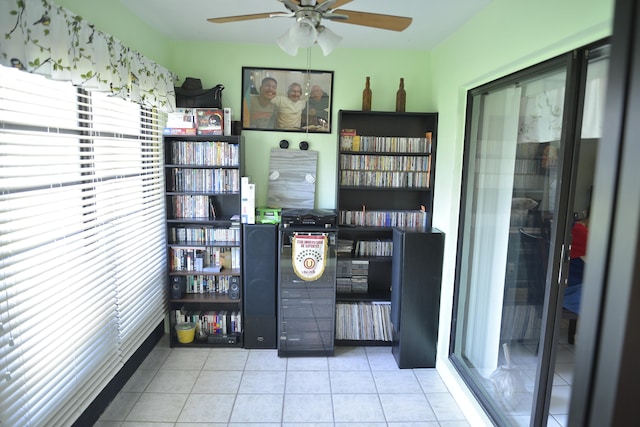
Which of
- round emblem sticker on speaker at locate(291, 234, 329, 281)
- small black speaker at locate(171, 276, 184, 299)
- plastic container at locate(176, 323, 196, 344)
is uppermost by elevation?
round emblem sticker on speaker at locate(291, 234, 329, 281)

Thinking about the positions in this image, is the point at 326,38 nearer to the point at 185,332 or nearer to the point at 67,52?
the point at 67,52

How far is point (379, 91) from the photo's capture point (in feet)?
10.9

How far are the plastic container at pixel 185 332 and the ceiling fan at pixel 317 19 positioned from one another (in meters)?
2.41

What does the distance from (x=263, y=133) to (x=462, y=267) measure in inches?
78.1

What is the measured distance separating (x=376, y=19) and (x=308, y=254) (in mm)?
1780

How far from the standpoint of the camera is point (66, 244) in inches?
73.9

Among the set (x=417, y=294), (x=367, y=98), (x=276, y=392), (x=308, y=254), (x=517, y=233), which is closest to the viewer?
(x=517, y=233)

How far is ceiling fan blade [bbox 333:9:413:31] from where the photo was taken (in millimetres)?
1803

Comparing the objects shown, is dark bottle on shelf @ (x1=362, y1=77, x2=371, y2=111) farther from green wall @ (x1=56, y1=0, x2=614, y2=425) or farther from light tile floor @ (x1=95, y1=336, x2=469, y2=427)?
light tile floor @ (x1=95, y1=336, x2=469, y2=427)

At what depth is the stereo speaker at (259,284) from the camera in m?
3.06

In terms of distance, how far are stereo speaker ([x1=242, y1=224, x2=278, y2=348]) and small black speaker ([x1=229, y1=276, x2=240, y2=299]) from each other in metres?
0.08

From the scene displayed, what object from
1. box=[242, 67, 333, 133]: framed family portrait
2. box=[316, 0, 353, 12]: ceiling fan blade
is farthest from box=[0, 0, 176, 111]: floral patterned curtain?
box=[316, 0, 353, 12]: ceiling fan blade

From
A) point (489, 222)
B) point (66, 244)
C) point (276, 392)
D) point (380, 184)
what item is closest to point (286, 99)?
point (380, 184)

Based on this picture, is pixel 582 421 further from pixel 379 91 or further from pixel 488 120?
pixel 379 91
